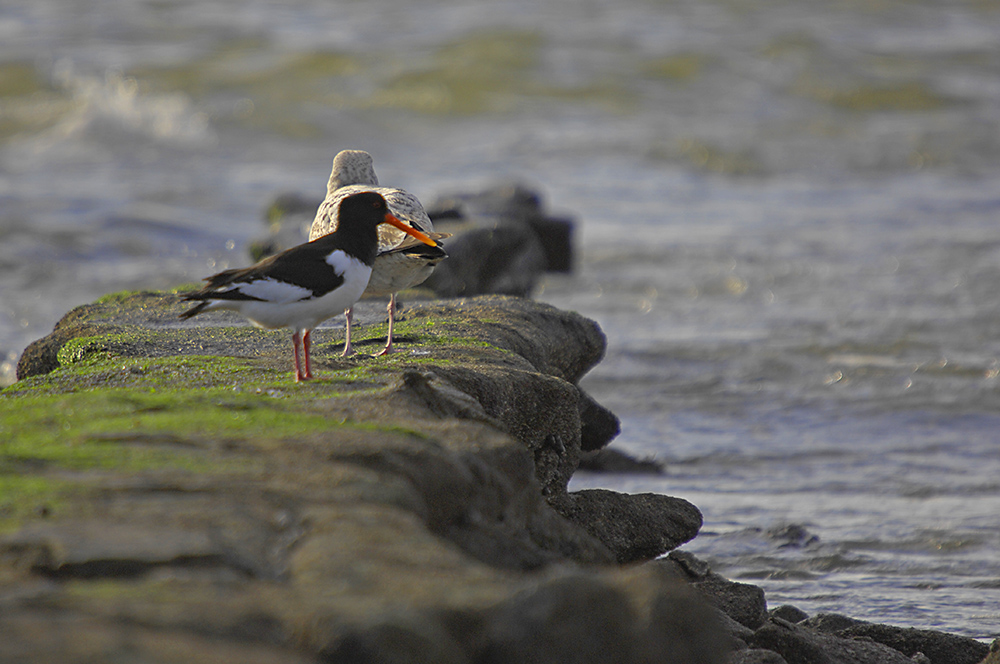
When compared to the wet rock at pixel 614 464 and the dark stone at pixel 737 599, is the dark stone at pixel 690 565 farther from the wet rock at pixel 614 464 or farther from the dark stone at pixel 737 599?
the wet rock at pixel 614 464

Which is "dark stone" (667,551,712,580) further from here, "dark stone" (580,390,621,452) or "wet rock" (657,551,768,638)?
"dark stone" (580,390,621,452)

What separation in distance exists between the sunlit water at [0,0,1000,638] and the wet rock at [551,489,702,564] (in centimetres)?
94

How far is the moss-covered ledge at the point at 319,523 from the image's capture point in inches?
92.8

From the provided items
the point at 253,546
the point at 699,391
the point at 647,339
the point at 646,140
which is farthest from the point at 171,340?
the point at 646,140

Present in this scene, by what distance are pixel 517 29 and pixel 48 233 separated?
16.6 metres

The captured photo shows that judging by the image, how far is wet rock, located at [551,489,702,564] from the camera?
16.0ft

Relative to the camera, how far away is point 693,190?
61.6 ft

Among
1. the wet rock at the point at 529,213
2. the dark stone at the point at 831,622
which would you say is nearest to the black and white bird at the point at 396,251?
the dark stone at the point at 831,622

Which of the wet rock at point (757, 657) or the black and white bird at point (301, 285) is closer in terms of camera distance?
the wet rock at point (757, 657)

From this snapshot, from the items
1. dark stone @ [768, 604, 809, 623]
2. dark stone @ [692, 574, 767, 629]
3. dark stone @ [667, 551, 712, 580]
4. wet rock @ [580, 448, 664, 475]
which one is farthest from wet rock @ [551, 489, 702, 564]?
wet rock @ [580, 448, 664, 475]

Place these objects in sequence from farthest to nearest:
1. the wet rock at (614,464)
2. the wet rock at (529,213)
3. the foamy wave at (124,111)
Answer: the foamy wave at (124,111)
the wet rock at (529,213)
the wet rock at (614,464)

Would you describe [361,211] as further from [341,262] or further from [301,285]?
[301,285]

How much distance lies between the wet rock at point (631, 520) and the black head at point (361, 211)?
62.6 inches

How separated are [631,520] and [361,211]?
1984 millimetres
